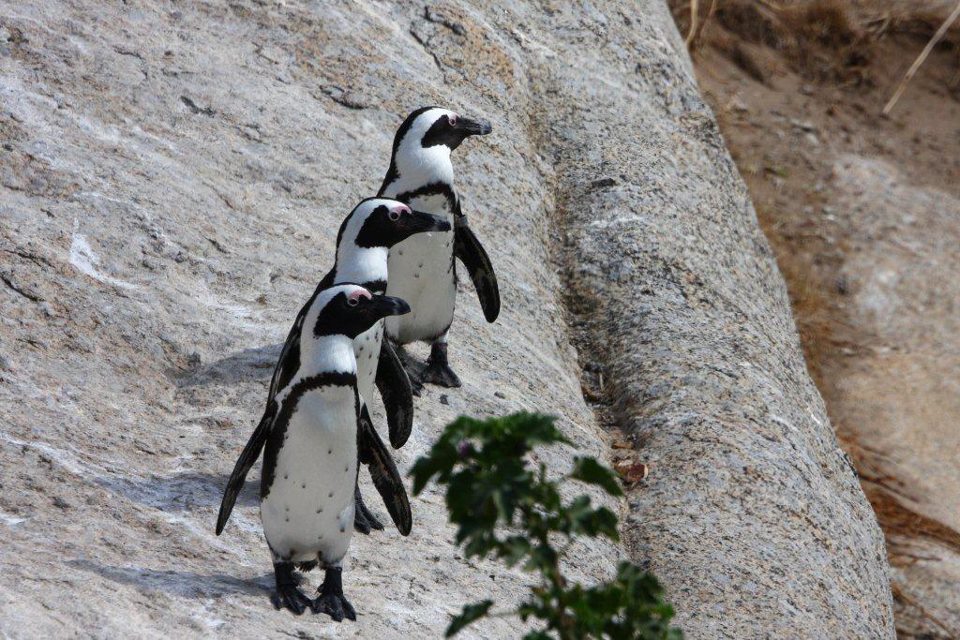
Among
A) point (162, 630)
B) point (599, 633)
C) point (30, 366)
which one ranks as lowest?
point (30, 366)

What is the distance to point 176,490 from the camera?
4.07 metres

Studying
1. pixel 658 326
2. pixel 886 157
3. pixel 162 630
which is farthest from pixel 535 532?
pixel 886 157

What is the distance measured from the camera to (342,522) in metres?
3.74

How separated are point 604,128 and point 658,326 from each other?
1679 mm

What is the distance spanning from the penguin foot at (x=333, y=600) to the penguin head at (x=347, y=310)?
682 mm

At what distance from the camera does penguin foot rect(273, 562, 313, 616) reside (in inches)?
144

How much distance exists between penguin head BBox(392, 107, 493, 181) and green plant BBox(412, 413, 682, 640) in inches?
98.5

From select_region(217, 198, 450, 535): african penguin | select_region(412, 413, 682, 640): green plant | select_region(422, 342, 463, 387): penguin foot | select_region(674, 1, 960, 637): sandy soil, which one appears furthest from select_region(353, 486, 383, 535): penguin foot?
select_region(674, 1, 960, 637): sandy soil

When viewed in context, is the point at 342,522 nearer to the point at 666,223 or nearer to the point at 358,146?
the point at 358,146

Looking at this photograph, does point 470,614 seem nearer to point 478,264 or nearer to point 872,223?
point 478,264

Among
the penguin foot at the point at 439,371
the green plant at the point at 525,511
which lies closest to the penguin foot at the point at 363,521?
the penguin foot at the point at 439,371

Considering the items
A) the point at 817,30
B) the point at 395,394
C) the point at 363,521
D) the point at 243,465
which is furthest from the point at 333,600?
the point at 817,30

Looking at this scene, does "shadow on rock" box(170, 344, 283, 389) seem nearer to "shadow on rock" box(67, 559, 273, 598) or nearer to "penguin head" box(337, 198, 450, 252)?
"penguin head" box(337, 198, 450, 252)

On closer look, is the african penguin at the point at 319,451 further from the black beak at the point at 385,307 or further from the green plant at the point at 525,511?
the green plant at the point at 525,511
